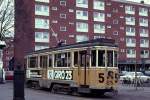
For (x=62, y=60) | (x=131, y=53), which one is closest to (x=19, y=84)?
(x=62, y=60)

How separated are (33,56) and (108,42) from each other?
10538 millimetres

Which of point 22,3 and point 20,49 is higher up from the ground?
point 22,3

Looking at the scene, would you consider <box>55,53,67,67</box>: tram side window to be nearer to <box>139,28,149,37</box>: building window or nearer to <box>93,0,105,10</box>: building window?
<box>93,0,105,10</box>: building window

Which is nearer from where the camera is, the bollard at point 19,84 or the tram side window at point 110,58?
the bollard at point 19,84

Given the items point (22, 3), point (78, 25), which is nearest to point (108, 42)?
point (22, 3)

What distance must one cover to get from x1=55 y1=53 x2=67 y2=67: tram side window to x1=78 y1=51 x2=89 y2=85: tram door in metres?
2.02

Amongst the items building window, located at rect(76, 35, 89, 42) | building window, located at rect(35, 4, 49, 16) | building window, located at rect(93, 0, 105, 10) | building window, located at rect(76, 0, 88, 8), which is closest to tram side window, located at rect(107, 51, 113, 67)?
building window, located at rect(35, 4, 49, 16)

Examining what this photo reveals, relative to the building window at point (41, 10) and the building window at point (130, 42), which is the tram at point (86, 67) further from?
the building window at point (130, 42)

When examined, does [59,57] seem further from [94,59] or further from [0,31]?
[0,31]

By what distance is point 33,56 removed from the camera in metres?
36.1

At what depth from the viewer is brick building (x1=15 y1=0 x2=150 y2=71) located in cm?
8381

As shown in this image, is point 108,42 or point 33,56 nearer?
point 108,42

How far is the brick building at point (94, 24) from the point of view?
8381cm

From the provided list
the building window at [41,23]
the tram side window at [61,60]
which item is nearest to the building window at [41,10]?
the building window at [41,23]
